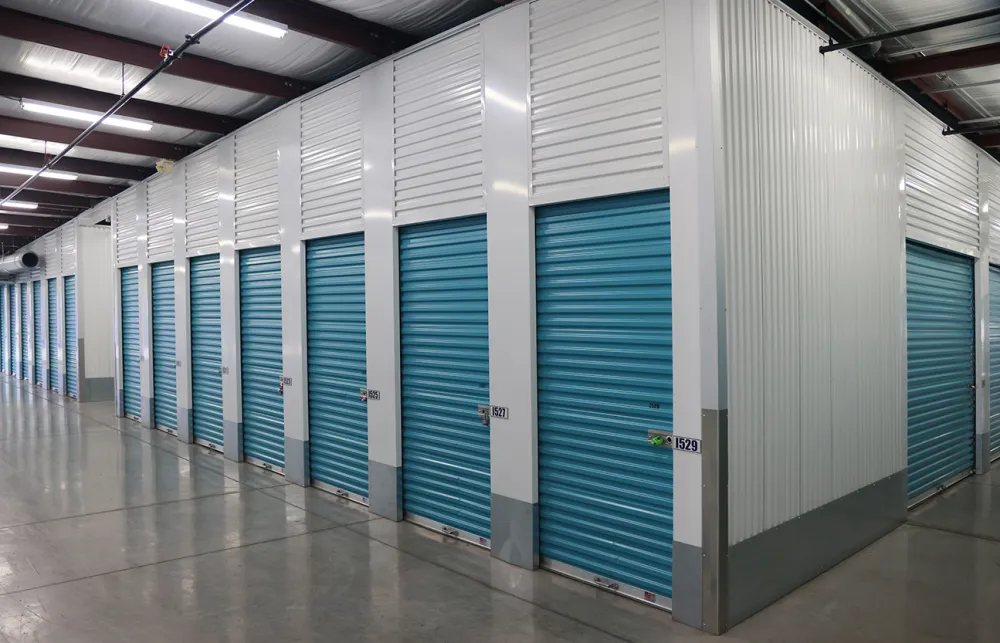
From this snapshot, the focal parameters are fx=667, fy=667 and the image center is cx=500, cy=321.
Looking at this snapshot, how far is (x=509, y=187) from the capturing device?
5457mm

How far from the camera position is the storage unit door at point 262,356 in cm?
854

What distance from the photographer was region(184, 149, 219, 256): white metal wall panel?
32.0 feet

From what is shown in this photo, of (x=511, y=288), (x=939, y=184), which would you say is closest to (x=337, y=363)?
(x=511, y=288)

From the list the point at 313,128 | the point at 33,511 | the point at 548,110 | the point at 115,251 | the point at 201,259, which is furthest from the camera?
the point at 115,251

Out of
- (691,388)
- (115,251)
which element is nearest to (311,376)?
(691,388)

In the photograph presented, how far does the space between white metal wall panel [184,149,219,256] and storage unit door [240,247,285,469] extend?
102 cm

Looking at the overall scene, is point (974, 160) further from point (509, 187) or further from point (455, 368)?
point (455, 368)

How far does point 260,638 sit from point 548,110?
13.8 ft

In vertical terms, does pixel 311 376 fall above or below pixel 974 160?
below

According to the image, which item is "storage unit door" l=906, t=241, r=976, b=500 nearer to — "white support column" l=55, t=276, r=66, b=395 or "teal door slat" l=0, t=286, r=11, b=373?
"white support column" l=55, t=276, r=66, b=395

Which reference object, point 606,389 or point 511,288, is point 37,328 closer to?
point 511,288

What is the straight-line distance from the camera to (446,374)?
625cm

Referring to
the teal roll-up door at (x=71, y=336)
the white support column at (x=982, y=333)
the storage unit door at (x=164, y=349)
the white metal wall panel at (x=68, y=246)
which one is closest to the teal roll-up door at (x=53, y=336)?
the teal roll-up door at (x=71, y=336)

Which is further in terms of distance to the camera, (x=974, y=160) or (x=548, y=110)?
(x=974, y=160)
